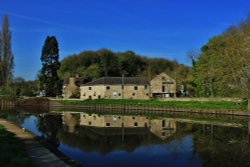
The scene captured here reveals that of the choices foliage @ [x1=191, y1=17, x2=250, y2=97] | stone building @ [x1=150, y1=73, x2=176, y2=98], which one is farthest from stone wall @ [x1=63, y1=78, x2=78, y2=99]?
foliage @ [x1=191, y1=17, x2=250, y2=97]

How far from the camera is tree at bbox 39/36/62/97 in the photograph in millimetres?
73562

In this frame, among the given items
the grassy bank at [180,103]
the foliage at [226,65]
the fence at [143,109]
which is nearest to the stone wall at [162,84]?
the foliage at [226,65]

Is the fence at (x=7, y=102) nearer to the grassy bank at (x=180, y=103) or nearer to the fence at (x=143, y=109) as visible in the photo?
the fence at (x=143, y=109)

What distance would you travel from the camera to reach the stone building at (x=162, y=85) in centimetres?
7412

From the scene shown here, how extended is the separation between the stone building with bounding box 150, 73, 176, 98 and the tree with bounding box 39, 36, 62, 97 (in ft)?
68.3

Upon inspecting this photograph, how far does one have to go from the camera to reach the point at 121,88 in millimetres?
72938

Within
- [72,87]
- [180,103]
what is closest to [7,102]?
[72,87]

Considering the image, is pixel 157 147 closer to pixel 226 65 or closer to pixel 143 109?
pixel 226 65

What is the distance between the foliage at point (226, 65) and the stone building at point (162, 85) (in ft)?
34.6

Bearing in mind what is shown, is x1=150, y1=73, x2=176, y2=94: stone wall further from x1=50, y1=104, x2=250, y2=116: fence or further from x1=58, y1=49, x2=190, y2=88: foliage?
x1=58, y1=49, x2=190, y2=88: foliage

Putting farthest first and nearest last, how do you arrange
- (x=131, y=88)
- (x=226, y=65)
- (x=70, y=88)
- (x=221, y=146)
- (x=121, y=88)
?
(x=70, y=88) < (x=131, y=88) < (x=121, y=88) < (x=226, y=65) < (x=221, y=146)

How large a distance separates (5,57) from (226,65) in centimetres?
4388

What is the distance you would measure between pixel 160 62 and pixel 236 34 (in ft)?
210

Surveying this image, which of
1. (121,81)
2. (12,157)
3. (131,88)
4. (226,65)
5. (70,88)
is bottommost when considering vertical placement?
(12,157)
